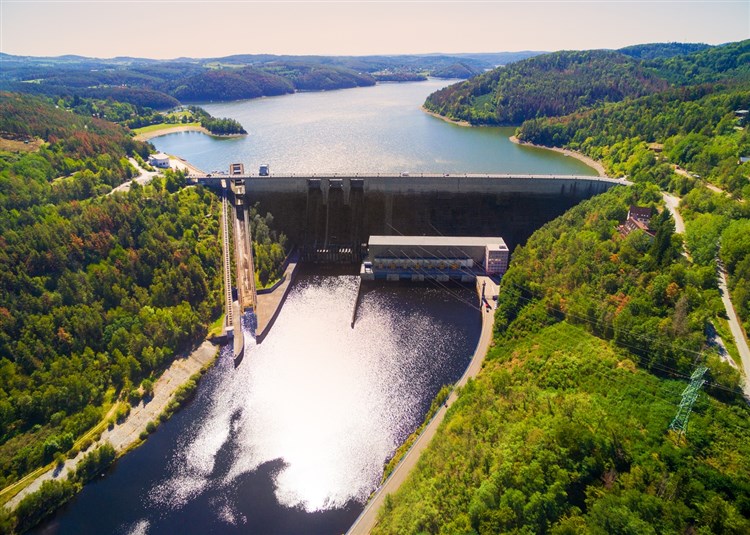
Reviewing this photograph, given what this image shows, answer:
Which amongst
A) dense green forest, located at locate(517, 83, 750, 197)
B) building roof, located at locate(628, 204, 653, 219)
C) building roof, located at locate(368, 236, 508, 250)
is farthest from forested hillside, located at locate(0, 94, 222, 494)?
dense green forest, located at locate(517, 83, 750, 197)

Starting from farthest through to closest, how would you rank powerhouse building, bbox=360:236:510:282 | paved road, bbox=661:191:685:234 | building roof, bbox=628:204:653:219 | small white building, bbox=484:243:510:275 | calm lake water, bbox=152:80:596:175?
calm lake water, bbox=152:80:596:175 < powerhouse building, bbox=360:236:510:282 < small white building, bbox=484:243:510:275 < building roof, bbox=628:204:653:219 < paved road, bbox=661:191:685:234

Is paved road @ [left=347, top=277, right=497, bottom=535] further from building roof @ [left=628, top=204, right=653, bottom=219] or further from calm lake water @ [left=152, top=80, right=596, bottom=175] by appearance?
calm lake water @ [left=152, top=80, right=596, bottom=175]

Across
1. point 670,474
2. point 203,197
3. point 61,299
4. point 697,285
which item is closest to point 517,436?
point 670,474

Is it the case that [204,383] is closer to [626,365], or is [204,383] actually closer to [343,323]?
[343,323]

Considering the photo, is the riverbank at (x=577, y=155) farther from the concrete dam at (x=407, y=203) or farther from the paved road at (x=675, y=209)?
the paved road at (x=675, y=209)

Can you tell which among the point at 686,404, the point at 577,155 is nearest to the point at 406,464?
the point at 686,404

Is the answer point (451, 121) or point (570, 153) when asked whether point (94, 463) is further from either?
point (451, 121)

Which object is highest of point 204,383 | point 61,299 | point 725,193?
point 725,193
